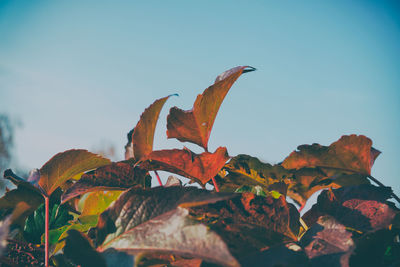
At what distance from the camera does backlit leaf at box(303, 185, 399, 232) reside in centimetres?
42

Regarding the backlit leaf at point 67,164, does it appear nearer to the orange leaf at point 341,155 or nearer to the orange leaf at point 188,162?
the orange leaf at point 188,162

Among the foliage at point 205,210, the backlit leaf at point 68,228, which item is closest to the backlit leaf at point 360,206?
the foliage at point 205,210

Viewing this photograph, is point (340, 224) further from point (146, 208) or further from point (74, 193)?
point (74, 193)

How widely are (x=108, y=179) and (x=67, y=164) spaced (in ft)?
0.28

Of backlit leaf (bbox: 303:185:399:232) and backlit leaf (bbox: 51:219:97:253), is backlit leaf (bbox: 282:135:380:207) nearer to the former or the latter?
backlit leaf (bbox: 303:185:399:232)

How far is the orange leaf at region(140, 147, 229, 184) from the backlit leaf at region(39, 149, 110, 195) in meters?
0.08

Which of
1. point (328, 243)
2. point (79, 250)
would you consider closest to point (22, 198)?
point (79, 250)

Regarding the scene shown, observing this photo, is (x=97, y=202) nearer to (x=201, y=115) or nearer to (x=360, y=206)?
(x=201, y=115)

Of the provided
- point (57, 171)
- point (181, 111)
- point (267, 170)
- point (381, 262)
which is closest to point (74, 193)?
point (57, 171)

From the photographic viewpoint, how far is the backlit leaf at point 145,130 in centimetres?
49

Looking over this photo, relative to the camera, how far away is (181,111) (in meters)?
0.51


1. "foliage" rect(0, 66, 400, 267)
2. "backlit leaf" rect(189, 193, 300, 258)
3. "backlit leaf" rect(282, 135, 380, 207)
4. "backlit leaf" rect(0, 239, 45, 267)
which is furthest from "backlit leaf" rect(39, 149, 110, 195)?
"backlit leaf" rect(282, 135, 380, 207)

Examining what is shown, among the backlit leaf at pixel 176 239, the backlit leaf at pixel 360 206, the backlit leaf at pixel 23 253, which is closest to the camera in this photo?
the backlit leaf at pixel 176 239

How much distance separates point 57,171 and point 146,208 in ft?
0.72
